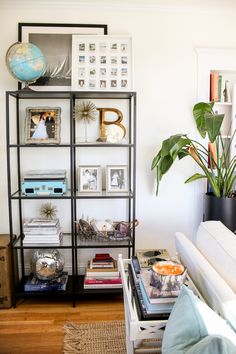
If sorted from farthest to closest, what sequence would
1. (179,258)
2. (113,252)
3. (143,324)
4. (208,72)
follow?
(113,252) < (208,72) < (179,258) < (143,324)

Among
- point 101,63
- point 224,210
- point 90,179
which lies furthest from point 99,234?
point 101,63

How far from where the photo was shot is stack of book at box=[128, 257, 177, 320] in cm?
131

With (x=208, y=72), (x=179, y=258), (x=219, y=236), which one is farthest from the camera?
(x=208, y=72)

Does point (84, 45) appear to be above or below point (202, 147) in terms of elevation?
above

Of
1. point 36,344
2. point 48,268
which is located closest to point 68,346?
point 36,344

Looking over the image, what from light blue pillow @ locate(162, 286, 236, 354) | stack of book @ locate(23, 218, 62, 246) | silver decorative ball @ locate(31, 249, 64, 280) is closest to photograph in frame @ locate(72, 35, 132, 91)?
stack of book @ locate(23, 218, 62, 246)

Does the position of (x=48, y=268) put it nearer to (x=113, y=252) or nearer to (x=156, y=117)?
(x=113, y=252)

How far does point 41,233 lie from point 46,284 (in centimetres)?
42

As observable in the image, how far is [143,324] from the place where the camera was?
1.28 meters

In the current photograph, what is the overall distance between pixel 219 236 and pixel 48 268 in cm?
150

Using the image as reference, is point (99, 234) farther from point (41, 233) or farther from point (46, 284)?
point (46, 284)

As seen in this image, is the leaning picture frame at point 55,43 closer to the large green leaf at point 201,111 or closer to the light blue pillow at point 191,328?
the large green leaf at point 201,111

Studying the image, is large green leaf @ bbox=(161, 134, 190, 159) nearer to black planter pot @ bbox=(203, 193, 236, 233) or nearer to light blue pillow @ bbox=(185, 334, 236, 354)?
black planter pot @ bbox=(203, 193, 236, 233)

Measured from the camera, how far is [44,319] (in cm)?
233
